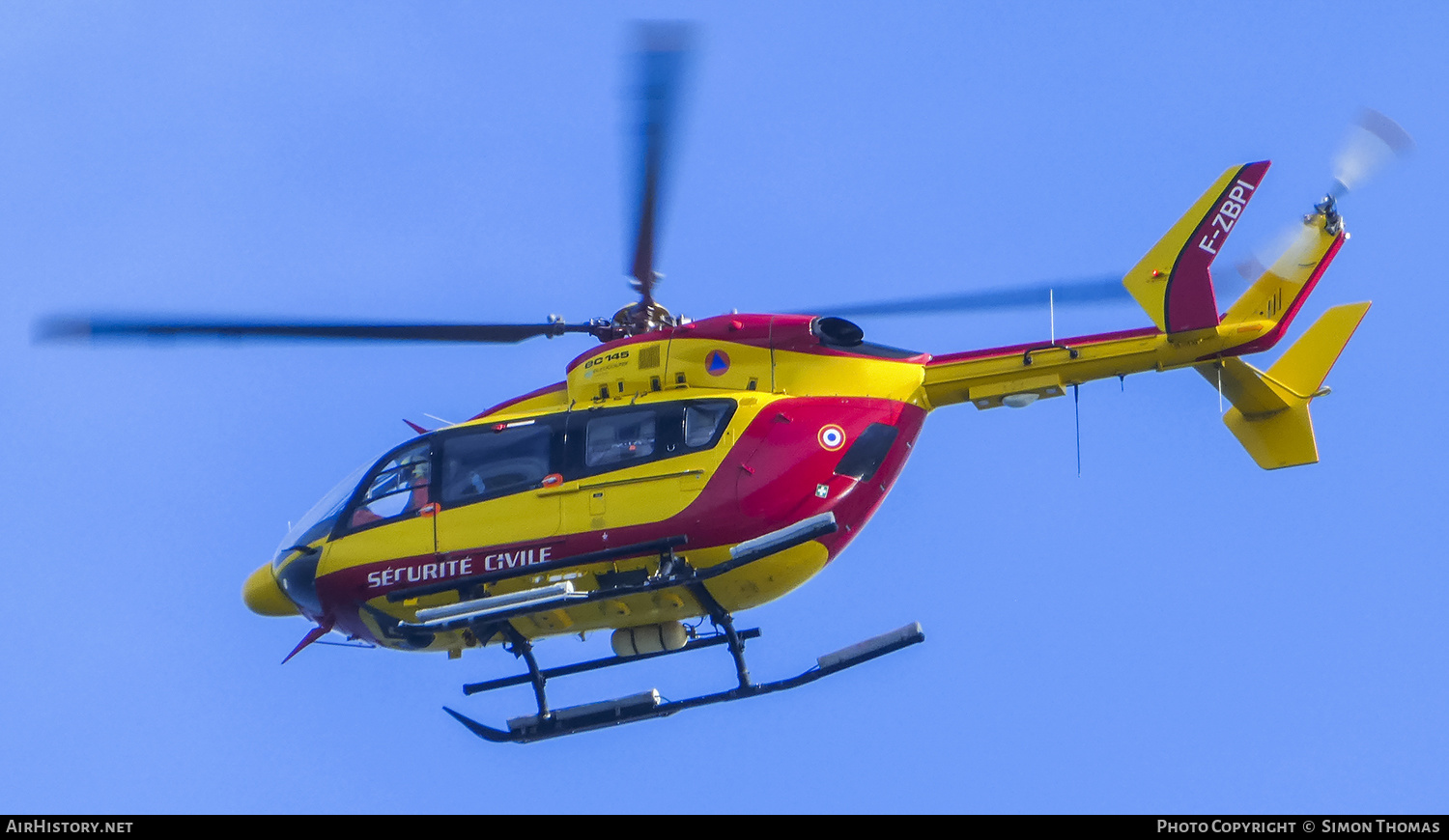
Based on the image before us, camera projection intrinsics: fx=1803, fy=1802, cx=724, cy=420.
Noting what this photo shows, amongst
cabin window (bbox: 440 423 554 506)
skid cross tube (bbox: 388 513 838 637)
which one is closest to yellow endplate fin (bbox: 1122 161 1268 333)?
skid cross tube (bbox: 388 513 838 637)

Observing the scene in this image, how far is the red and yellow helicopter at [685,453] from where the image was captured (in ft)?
48.1

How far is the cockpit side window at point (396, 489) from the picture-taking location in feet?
51.6

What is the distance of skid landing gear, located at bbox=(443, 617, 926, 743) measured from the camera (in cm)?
1528

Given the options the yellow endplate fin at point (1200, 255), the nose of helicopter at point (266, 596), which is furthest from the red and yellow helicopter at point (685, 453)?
the nose of helicopter at point (266, 596)

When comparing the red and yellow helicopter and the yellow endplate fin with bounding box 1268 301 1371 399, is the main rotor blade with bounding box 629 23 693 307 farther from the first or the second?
the yellow endplate fin with bounding box 1268 301 1371 399

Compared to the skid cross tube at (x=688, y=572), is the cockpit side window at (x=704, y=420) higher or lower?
higher

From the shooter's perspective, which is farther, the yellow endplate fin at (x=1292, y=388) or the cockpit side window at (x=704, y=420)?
the yellow endplate fin at (x=1292, y=388)

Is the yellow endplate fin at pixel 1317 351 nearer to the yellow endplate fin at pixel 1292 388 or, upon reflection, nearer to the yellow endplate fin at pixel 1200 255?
the yellow endplate fin at pixel 1292 388

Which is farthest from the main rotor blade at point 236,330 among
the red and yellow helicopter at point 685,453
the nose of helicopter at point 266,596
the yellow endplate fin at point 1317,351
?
the yellow endplate fin at point 1317,351

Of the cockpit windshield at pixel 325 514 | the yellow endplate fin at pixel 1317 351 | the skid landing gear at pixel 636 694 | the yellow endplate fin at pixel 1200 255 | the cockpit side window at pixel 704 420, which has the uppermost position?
the yellow endplate fin at pixel 1200 255

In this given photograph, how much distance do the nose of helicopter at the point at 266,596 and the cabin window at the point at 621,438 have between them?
3.57m

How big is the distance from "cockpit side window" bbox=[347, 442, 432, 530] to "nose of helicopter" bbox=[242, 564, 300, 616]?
1.36 metres

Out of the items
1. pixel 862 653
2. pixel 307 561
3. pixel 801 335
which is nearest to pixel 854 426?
pixel 801 335

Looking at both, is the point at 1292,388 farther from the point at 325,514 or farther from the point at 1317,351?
the point at 325,514
